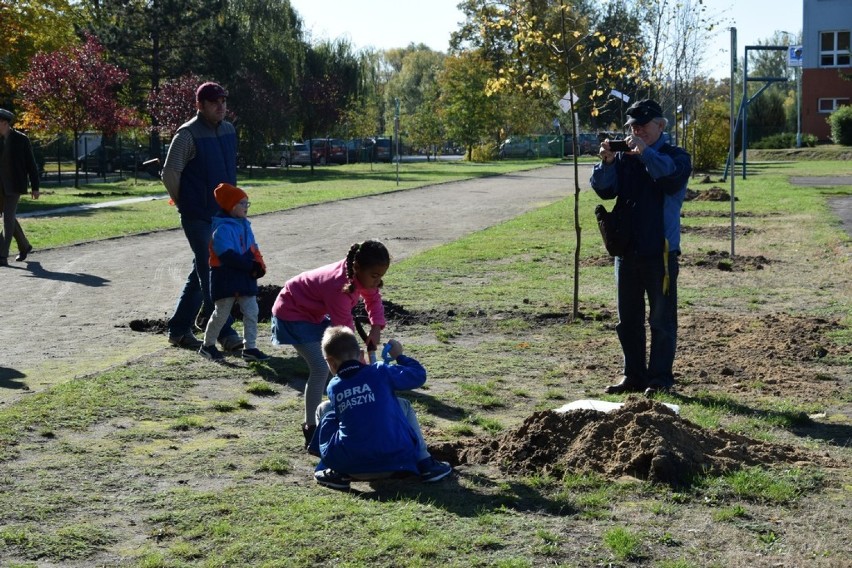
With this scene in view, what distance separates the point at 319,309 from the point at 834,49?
77595 mm

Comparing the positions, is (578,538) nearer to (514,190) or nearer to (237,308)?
(237,308)

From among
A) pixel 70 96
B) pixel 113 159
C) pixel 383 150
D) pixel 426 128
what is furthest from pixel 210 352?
pixel 426 128

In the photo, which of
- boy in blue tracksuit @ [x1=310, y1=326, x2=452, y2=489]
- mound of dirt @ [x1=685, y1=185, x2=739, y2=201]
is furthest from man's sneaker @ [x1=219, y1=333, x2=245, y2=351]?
mound of dirt @ [x1=685, y1=185, x2=739, y2=201]

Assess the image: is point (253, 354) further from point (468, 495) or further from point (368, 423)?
point (468, 495)

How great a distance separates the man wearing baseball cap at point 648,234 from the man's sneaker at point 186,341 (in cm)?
378

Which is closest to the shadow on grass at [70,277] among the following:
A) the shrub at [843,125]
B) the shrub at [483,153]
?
the shrub at [843,125]

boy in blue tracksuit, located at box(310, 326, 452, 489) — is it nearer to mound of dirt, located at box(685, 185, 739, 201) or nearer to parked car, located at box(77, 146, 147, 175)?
mound of dirt, located at box(685, 185, 739, 201)

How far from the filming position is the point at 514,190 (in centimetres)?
3781

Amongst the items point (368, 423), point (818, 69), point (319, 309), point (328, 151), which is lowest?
point (368, 423)

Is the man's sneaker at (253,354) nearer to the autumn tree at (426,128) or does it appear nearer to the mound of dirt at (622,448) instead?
the mound of dirt at (622,448)

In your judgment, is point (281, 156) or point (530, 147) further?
point (530, 147)

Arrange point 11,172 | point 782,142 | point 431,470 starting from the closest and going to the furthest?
point 431,470, point 11,172, point 782,142

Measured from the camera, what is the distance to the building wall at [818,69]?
250 ft

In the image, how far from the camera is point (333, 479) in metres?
5.95
